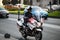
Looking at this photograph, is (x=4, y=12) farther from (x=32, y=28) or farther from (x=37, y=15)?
(x=32, y=28)

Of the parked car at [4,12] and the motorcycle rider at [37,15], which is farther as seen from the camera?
the parked car at [4,12]

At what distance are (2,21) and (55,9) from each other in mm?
5310

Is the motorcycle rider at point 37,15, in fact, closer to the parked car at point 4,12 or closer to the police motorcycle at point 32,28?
the police motorcycle at point 32,28

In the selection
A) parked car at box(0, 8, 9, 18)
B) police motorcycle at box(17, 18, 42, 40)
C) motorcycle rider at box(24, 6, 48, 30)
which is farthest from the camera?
parked car at box(0, 8, 9, 18)

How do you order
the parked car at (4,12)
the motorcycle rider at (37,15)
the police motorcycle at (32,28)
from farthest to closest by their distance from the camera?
1. the parked car at (4,12)
2. the motorcycle rider at (37,15)
3. the police motorcycle at (32,28)

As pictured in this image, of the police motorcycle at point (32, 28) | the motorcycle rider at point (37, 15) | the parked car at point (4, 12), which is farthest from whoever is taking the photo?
the parked car at point (4, 12)

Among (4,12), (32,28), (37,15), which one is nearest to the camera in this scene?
(32,28)

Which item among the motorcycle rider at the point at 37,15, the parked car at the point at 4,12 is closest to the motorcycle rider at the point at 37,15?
the motorcycle rider at the point at 37,15

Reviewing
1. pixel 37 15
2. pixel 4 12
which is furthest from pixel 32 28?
pixel 4 12

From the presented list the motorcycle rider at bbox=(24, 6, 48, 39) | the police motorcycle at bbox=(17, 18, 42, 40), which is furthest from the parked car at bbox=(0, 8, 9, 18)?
the police motorcycle at bbox=(17, 18, 42, 40)

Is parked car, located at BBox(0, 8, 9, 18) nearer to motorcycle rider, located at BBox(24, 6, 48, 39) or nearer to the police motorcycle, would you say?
motorcycle rider, located at BBox(24, 6, 48, 39)

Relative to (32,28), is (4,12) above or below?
below

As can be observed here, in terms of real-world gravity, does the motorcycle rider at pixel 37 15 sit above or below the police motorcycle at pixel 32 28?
above

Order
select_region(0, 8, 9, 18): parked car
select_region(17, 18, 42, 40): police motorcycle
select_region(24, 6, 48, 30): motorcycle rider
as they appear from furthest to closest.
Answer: select_region(0, 8, 9, 18): parked car
select_region(24, 6, 48, 30): motorcycle rider
select_region(17, 18, 42, 40): police motorcycle
